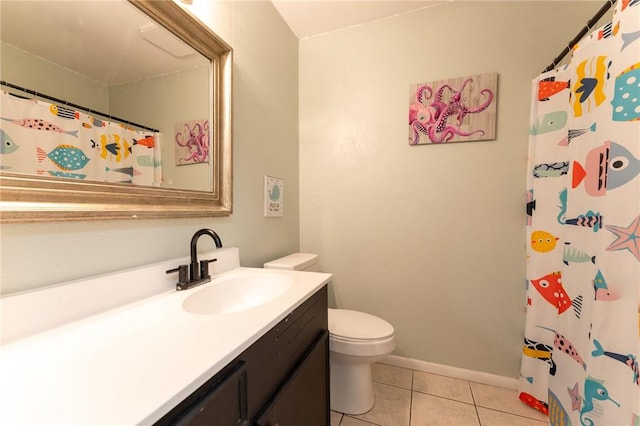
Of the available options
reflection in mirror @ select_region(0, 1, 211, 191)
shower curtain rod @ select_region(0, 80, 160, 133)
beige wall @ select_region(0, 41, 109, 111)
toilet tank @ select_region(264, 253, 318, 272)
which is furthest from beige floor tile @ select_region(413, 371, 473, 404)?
beige wall @ select_region(0, 41, 109, 111)

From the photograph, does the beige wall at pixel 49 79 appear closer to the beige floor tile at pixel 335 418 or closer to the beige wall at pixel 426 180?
the beige wall at pixel 426 180

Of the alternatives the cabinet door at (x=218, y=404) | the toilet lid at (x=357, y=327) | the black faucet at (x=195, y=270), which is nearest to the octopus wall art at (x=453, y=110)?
the toilet lid at (x=357, y=327)

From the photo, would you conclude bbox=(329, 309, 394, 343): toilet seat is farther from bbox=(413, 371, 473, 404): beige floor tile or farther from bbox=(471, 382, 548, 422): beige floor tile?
bbox=(471, 382, 548, 422): beige floor tile

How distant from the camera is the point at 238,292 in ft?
3.47

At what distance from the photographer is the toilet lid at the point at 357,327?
1266mm

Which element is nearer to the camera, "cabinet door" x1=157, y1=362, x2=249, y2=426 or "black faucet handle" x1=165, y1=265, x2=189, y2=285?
"cabinet door" x1=157, y1=362, x2=249, y2=426

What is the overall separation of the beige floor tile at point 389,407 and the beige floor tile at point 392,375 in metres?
0.04

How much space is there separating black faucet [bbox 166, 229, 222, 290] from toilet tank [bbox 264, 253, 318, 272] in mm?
463

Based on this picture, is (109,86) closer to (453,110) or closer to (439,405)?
(453,110)

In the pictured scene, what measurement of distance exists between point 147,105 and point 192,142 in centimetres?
20

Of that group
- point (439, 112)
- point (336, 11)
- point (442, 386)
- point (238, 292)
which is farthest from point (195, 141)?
point (442, 386)

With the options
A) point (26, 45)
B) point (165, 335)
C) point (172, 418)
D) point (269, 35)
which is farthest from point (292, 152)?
point (172, 418)

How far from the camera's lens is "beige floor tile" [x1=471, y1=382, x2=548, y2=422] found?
4.37 feet

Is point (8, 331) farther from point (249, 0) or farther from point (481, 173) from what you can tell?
point (481, 173)
